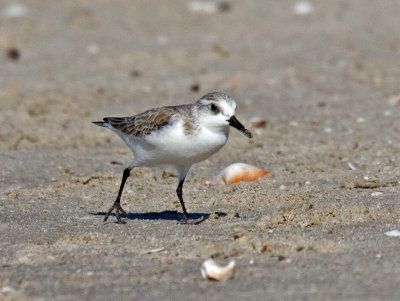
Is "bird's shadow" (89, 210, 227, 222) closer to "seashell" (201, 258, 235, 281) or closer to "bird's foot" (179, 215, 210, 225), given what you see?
"bird's foot" (179, 215, 210, 225)

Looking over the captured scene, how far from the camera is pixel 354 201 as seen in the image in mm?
6008

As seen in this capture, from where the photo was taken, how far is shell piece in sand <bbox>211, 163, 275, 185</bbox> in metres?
6.81

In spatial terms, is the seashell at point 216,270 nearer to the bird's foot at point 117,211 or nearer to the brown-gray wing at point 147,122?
the brown-gray wing at point 147,122

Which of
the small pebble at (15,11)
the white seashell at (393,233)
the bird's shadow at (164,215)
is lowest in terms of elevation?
the small pebble at (15,11)

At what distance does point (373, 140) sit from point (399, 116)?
103cm

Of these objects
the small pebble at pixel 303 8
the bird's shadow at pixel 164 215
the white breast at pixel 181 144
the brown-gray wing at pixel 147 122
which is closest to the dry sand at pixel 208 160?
the bird's shadow at pixel 164 215

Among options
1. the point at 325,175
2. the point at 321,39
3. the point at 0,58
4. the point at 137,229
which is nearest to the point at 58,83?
the point at 0,58

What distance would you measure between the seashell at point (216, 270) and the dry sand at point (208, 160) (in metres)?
0.06

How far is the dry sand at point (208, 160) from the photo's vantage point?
4.43 meters

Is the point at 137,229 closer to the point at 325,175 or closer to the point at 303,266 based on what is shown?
the point at 303,266

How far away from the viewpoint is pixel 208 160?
7.78 m

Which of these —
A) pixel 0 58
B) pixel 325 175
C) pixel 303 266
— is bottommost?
pixel 0 58

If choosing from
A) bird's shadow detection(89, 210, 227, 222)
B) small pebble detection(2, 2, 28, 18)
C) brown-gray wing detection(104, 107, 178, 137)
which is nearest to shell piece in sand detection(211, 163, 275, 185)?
bird's shadow detection(89, 210, 227, 222)

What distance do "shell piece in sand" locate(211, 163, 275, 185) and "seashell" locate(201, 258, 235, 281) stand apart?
2521 mm
